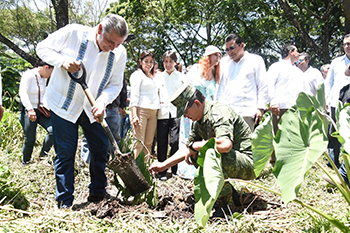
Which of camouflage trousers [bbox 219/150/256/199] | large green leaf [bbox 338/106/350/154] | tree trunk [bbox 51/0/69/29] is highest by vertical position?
tree trunk [bbox 51/0/69/29]

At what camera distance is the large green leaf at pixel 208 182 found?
A: 1.68 metres

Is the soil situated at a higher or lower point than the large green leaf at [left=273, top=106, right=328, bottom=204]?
lower

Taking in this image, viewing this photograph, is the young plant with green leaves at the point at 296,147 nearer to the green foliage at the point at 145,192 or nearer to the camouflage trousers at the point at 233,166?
the camouflage trousers at the point at 233,166

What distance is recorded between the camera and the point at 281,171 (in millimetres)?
1568

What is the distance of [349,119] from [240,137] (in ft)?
4.19

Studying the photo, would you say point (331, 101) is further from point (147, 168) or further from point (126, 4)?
point (126, 4)

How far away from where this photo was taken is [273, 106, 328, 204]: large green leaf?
1.50 meters

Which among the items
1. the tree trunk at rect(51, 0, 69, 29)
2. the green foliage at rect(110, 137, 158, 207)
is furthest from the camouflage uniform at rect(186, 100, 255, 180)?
the tree trunk at rect(51, 0, 69, 29)

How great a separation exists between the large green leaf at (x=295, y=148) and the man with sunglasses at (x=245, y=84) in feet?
8.31

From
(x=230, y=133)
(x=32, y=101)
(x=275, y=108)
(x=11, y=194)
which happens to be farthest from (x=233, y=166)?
(x=32, y=101)

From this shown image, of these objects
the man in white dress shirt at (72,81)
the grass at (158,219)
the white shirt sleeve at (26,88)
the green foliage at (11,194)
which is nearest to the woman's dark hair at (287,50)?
the grass at (158,219)

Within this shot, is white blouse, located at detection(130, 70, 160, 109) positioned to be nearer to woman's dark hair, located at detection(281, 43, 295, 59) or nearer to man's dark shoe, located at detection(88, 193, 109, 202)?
man's dark shoe, located at detection(88, 193, 109, 202)

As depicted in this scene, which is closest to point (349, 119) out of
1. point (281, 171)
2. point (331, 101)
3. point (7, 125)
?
point (281, 171)

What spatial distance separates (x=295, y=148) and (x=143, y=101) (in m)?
3.52
